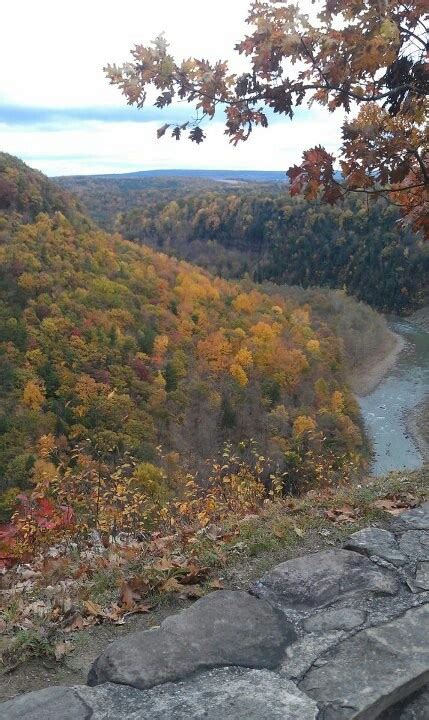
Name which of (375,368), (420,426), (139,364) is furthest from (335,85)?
(375,368)

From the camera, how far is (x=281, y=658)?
2.20 meters

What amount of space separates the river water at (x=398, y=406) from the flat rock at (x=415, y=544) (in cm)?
3260

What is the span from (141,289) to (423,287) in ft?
212

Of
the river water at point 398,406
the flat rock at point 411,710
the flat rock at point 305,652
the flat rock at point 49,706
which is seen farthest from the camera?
the river water at point 398,406

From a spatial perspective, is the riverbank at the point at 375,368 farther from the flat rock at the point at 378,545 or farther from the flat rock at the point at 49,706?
the flat rock at the point at 49,706

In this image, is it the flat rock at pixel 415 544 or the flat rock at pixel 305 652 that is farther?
the flat rock at pixel 415 544

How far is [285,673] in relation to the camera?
211 cm

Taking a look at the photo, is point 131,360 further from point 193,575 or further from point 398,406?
point 193,575

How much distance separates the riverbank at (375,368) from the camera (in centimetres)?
6087

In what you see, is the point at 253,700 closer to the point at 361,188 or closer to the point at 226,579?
the point at 226,579

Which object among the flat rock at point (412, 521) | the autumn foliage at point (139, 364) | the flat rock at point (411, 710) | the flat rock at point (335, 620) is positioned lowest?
the autumn foliage at point (139, 364)

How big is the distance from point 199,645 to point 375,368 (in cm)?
6595

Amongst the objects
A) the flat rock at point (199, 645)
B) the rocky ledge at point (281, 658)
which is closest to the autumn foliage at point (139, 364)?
the rocky ledge at point (281, 658)

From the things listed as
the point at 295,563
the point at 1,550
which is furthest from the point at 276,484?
the point at 295,563
